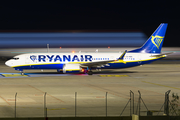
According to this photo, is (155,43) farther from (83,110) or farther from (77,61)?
(83,110)

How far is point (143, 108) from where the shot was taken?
20.0m

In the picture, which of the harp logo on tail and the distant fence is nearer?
the distant fence

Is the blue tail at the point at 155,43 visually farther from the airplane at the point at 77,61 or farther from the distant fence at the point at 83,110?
the distant fence at the point at 83,110

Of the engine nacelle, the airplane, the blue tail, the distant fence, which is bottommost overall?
the distant fence

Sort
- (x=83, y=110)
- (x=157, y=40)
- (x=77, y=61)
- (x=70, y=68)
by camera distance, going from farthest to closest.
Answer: (x=157, y=40)
(x=77, y=61)
(x=70, y=68)
(x=83, y=110)

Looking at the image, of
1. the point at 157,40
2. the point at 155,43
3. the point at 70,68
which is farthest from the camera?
the point at 157,40

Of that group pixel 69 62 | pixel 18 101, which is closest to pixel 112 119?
pixel 18 101

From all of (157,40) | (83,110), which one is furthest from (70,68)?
(83,110)

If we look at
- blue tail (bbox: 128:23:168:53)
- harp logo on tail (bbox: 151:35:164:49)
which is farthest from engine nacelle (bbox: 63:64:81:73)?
harp logo on tail (bbox: 151:35:164:49)

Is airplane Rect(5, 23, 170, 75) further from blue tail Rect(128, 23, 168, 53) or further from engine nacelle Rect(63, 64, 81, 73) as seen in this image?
blue tail Rect(128, 23, 168, 53)

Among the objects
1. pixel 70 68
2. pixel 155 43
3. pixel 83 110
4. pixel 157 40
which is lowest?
pixel 83 110

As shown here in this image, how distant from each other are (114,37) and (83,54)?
9065 centimetres

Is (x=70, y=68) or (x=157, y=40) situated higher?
(x=157, y=40)

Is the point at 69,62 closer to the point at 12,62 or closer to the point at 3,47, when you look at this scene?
the point at 12,62
